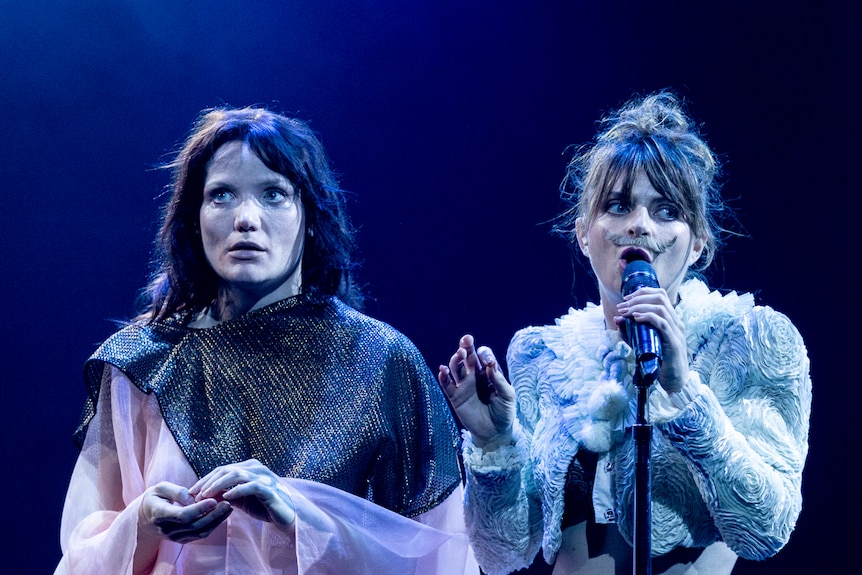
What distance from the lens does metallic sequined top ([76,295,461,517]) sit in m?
1.89

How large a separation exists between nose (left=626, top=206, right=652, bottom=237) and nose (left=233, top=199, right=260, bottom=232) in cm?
72

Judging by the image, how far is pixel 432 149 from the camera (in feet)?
9.55

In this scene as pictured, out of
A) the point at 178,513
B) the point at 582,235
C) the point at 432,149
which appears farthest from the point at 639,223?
the point at 432,149

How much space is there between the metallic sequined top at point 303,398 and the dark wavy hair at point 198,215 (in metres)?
0.08

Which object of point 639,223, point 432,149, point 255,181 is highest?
point 432,149

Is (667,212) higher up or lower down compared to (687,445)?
higher up

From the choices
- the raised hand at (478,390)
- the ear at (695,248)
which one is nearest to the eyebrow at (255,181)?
the raised hand at (478,390)

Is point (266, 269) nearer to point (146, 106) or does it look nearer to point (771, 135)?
point (146, 106)

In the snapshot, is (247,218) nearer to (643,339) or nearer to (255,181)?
(255,181)

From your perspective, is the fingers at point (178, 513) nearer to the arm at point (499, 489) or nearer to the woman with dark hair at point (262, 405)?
the woman with dark hair at point (262, 405)

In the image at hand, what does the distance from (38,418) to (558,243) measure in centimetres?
156

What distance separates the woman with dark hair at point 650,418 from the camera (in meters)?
1.68

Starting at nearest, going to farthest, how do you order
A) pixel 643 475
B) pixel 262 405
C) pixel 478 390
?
pixel 643 475 → pixel 478 390 → pixel 262 405

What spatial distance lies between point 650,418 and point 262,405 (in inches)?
29.3
